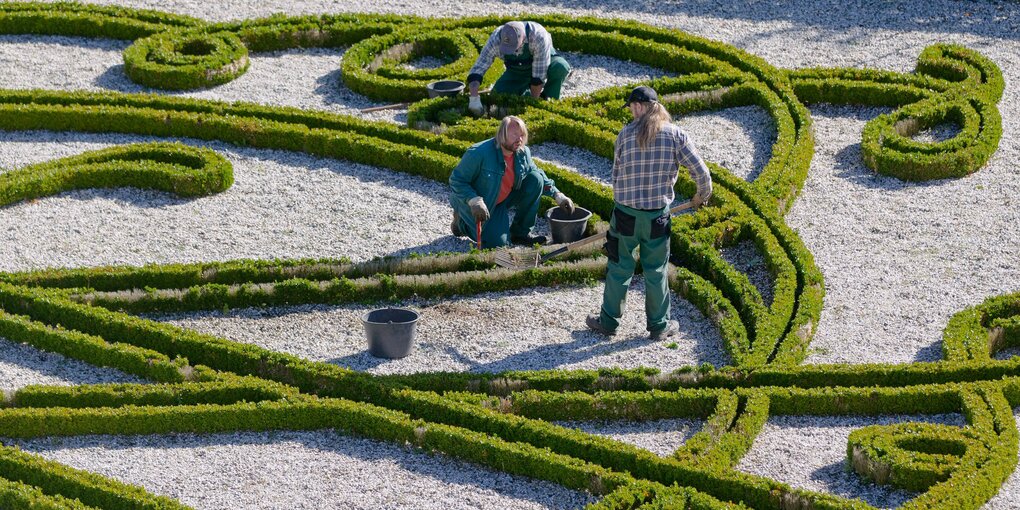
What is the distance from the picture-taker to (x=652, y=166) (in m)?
12.7

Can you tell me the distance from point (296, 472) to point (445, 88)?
315 inches

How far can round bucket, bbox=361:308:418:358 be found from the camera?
13062mm

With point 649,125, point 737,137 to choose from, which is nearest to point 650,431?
point 649,125

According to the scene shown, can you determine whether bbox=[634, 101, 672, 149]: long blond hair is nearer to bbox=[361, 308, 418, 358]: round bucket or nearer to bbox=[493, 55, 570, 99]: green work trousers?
bbox=[361, 308, 418, 358]: round bucket

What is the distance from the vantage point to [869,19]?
70.6ft

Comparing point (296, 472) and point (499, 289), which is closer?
point (296, 472)

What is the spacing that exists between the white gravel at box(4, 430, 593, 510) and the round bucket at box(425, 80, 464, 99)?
7219 mm

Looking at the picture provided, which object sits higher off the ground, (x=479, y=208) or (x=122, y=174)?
(x=479, y=208)

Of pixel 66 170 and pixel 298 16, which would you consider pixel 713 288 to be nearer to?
pixel 66 170

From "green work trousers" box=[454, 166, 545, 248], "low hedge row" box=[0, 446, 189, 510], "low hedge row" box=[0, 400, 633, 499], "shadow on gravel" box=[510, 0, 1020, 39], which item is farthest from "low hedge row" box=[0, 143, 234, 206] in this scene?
"shadow on gravel" box=[510, 0, 1020, 39]

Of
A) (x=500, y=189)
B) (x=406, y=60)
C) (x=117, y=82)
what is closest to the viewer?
(x=500, y=189)

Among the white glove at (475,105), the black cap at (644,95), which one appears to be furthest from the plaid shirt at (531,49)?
the black cap at (644,95)

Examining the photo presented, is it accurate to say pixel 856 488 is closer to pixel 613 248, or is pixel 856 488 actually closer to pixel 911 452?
pixel 911 452

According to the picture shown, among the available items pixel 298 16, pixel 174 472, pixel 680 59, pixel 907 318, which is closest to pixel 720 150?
pixel 680 59
